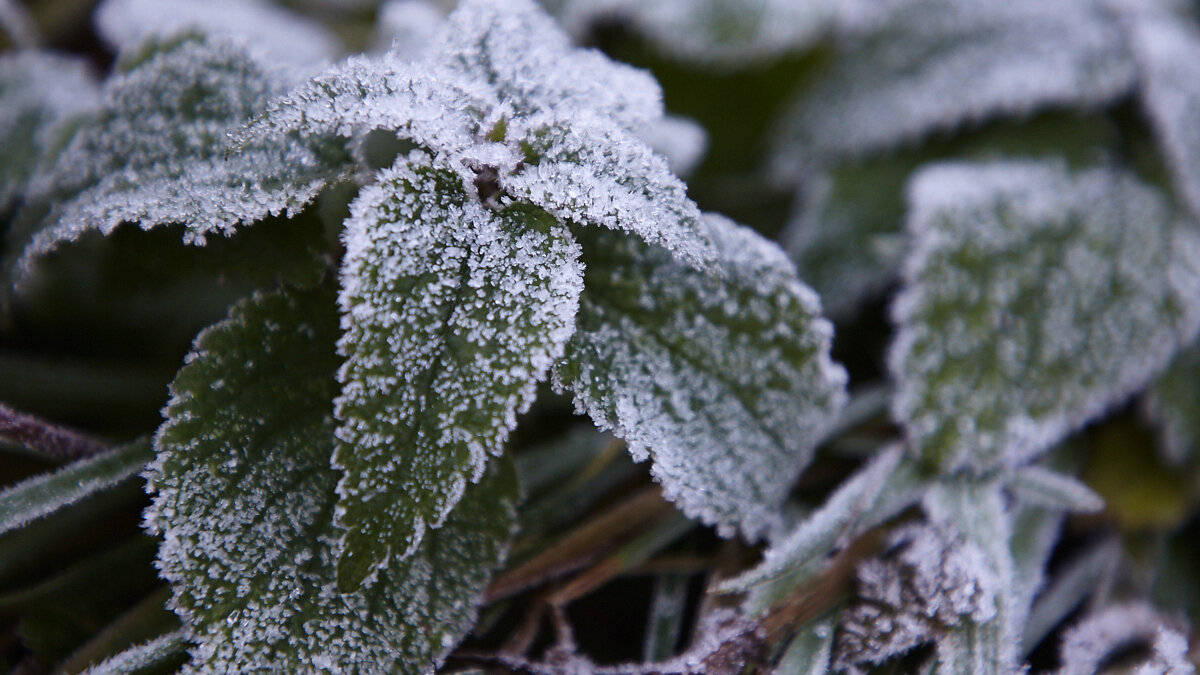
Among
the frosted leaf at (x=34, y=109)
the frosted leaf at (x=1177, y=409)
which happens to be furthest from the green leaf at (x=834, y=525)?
the frosted leaf at (x=34, y=109)

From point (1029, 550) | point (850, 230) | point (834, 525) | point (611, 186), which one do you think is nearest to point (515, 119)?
point (611, 186)

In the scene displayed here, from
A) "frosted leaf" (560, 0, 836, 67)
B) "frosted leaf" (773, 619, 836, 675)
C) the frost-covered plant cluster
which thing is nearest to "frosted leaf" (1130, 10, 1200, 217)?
the frost-covered plant cluster

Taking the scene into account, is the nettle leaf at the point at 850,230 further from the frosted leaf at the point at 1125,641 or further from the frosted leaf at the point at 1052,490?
the frosted leaf at the point at 1125,641

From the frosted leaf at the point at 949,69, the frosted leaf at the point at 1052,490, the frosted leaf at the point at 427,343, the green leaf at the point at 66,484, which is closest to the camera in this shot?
the frosted leaf at the point at 427,343

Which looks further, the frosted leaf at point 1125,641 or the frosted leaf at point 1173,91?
the frosted leaf at point 1173,91

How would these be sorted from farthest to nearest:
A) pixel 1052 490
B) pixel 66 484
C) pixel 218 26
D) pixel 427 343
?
pixel 218 26, pixel 1052 490, pixel 66 484, pixel 427 343

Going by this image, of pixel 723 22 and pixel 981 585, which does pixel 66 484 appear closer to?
pixel 981 585
